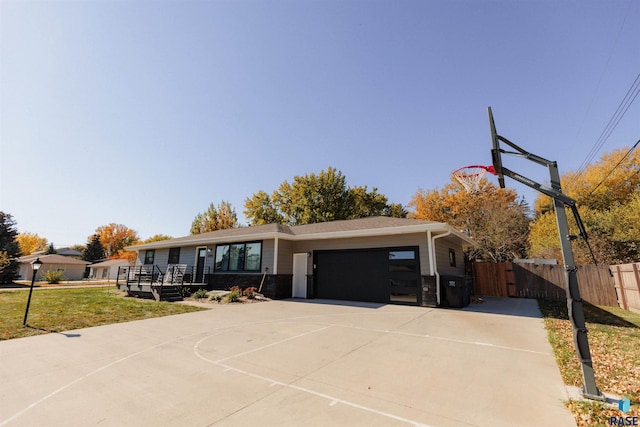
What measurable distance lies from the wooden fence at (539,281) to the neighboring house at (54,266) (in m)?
40.6

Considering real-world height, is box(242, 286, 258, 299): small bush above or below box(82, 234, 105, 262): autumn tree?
below

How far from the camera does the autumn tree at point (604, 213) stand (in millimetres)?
14688

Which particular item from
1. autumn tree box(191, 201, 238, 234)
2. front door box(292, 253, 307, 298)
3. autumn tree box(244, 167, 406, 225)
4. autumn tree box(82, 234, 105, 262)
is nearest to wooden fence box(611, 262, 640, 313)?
front door box(292, 253, 307, 298)

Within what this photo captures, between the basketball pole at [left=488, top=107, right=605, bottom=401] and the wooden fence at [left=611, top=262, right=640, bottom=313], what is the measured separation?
787 centimetres

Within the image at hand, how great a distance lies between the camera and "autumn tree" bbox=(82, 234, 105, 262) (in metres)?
45.8

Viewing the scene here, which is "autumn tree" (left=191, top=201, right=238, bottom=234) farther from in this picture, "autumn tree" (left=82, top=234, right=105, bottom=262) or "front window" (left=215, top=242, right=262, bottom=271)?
"autumn tree" (left=82, top=234, right=105, bottom=262)

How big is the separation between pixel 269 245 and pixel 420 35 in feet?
32.9

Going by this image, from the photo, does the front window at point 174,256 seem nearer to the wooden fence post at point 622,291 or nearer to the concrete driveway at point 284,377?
the concrete driveway at point 284,377

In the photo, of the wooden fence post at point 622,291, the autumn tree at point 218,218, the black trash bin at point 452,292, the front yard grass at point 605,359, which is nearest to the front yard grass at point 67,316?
the black trash bin at point 452,292

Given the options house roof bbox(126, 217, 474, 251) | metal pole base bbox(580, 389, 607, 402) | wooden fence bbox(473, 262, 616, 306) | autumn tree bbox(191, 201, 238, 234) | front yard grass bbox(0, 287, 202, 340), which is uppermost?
autumn tree bbox(191, 201, 238, 234)

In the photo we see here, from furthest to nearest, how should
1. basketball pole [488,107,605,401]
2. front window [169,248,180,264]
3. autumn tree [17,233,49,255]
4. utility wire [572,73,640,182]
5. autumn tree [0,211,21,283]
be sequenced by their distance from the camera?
1. autumn tree [17,233,49,255]
2. autumn tree [0,211,21,283]
3. front window [169,248,180,264]
4. utility wire [572,73,640,182]
5. basketball pole [488,107,605,401]

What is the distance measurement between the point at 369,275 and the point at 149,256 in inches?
652

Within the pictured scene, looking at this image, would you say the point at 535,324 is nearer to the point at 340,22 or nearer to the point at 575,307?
the point at 575,307

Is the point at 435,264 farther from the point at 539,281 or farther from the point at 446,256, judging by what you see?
the point at 539,281
